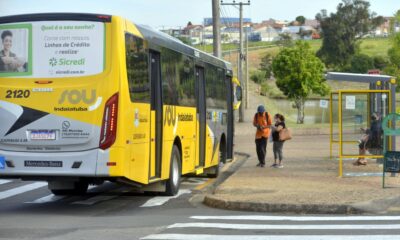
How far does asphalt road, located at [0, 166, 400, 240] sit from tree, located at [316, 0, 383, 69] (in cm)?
10487

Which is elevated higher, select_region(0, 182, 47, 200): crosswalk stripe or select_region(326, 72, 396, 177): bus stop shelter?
select_region(326, 72, 396, 177): bus stop shelter

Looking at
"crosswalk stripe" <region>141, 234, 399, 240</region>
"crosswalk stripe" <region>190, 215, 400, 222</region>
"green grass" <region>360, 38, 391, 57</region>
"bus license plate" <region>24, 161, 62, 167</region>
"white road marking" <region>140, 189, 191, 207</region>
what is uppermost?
"green grass" <region>360, 38, 391, 57</region>

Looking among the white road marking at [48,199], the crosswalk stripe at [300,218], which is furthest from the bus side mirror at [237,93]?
the crosswalk stripe at [300,218]

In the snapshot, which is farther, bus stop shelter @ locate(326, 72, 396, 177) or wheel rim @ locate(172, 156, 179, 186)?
bus stop shelter @ locate(326, 72, 396, 177)

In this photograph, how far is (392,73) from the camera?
52906 millimetres

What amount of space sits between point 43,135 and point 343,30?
11223 cm

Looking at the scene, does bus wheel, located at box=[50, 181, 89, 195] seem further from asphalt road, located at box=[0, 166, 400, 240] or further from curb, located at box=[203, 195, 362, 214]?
curb, located at box=[203, 195, 362, 214]

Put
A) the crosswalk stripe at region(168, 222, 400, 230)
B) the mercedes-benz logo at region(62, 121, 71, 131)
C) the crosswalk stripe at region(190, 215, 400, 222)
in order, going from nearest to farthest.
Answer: the crosswalk stripe at region(168, 222, 400, 230) → the crosswalk stripe at region(190, 215, 400, 222) → the mercedes-benz logo at region(62, 121, 71, 131)

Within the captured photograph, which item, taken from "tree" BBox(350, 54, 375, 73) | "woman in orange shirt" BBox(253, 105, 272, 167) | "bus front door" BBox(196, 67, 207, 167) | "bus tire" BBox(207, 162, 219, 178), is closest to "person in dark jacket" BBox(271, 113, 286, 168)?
"woman in orange shirt" BBox(253, 105, 272, 167)

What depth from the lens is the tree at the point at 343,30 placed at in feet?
389

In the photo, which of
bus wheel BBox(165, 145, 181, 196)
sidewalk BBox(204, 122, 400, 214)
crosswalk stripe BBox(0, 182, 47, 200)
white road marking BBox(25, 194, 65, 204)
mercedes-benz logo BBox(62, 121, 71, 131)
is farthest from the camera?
crosswalk stripe BBox(0, 182, 47, 200)

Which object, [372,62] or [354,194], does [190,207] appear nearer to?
[354,194]

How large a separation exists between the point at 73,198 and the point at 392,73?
4161 centimetres

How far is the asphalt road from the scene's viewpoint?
397 inches
